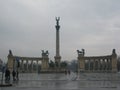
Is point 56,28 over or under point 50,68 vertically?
over

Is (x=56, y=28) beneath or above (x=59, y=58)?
above

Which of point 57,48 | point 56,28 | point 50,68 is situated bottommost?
point 50,68

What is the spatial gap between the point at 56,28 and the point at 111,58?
24.0 meters

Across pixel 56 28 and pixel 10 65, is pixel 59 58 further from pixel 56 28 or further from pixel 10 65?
pixel 10 65

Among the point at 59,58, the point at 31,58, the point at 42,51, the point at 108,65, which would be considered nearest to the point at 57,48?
the point at 59,58

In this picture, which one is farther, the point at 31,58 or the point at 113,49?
the point at 31,58

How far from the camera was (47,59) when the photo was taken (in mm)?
113750

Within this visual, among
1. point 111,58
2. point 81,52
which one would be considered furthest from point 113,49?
point 81,52

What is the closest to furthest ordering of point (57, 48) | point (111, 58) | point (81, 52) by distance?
point (57, 48) < point (111, 58) < point (81, 52)

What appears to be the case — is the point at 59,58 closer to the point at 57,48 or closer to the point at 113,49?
the point at 57,48

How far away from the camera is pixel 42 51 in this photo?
114m

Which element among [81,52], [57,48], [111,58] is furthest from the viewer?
[81,52]

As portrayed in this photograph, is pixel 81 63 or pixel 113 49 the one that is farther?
pixel 81 63

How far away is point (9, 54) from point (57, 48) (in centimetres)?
2294
